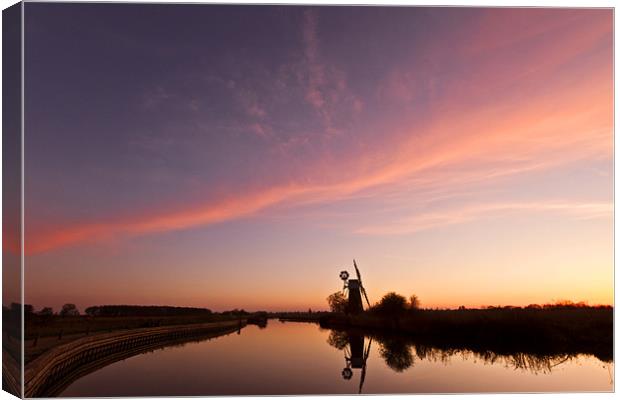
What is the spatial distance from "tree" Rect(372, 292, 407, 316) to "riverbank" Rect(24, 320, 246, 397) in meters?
12.4

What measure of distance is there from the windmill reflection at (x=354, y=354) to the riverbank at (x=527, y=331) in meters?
2.88

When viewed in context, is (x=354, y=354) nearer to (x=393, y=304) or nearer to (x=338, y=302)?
(x=393, y=304)

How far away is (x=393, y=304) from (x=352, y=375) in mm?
18141

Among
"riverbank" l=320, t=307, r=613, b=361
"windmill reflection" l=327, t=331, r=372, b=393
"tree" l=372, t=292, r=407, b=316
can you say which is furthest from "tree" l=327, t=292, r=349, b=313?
"riverbank" l=320, t=307, r=613, b=361

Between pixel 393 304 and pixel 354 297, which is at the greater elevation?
pixel 354 297

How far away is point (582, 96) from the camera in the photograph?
51.3ft

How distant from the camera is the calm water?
15859mm

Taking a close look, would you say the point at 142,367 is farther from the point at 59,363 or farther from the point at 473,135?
the point at 473,135

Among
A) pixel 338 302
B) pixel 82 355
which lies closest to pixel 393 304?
Answer: pixel 338 302

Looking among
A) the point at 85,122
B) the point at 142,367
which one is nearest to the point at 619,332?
the point at 85,122

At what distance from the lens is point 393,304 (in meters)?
35.8

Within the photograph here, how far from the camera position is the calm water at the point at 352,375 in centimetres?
1586

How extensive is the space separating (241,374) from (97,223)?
6625 millimetres

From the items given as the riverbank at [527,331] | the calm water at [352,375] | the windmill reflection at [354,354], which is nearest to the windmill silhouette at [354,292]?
the windmill reflection at [354,354]
